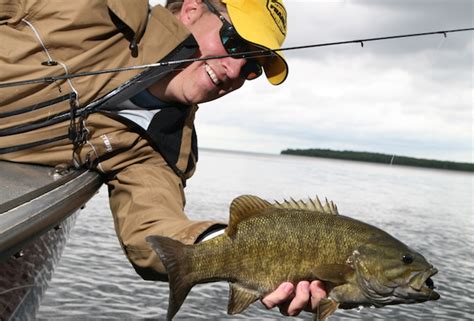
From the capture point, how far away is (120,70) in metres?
4.28

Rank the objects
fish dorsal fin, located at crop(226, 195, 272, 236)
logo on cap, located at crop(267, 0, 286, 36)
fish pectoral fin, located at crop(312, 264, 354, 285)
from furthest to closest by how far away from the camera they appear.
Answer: logo on cap, located at crop(267, 0, 286, 36), fish dorsal fin, located at crop(226, 195, 272, 236), fish pectoral fin, located at crop(312, 264, 354, 285)

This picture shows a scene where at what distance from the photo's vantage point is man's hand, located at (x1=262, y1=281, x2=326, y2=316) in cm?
332

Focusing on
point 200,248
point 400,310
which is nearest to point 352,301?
point 200,248

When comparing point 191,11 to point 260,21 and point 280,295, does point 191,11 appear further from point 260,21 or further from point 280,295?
point 280,295

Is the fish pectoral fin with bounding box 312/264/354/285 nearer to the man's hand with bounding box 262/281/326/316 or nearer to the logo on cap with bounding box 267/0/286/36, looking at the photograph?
the man's hand with bounding box 262/281/326/316

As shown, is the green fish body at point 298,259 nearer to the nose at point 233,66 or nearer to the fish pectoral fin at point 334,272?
the fish pectoral fin at point 334,272

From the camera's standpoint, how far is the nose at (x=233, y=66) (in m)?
4.50

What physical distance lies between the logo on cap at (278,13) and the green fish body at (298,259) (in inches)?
65.5

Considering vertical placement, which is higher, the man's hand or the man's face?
the man's face

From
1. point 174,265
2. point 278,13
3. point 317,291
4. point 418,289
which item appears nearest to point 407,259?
point 418,289

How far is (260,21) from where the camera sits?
452 cm

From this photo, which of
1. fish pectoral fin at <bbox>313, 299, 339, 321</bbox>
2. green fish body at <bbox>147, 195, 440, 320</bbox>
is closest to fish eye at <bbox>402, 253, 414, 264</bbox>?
green fish body at <bbox>147, 195, 440, 320</bbox>

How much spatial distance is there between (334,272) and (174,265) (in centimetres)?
79

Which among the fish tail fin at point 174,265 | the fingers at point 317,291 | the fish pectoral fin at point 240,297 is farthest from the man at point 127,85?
the fingers at point 317,291
